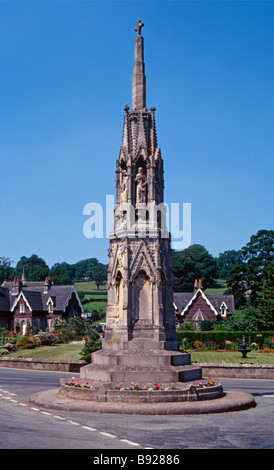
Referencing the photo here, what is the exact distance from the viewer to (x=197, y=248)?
16875 cm

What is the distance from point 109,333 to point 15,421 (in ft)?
20.4

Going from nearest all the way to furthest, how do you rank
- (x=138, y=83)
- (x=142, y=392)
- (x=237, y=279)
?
1. (x=142, y=392)
2. (x=138, y=83)
3. (x=237, y=279)

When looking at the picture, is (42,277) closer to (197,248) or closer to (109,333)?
(197,248)

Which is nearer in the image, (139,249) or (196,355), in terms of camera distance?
(139,249)

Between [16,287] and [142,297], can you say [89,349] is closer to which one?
[142,297]

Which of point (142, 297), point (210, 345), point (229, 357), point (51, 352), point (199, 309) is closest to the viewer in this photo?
point (142, 297)

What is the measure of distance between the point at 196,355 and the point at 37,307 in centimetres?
3405

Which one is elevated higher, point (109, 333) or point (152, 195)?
point (152, 195)

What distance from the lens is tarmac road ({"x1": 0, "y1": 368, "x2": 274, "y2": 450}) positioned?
1055 cm

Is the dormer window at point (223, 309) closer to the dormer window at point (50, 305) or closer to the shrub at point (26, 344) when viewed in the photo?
the dormer window at point (50, 305)

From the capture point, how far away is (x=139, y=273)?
1916 cm

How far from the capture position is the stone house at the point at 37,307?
65750 millimetres

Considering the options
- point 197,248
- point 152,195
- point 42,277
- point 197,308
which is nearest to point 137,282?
point 152,195

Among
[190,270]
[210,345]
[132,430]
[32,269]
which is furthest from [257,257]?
[32,269]
